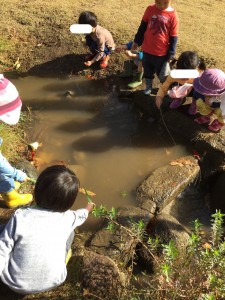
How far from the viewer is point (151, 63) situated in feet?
15.0

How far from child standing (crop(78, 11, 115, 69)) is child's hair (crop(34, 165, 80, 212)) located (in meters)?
2.83

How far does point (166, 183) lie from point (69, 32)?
3.16 meters

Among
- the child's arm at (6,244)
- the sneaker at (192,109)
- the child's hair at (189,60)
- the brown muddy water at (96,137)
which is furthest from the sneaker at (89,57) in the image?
the child's arm at (6,244)

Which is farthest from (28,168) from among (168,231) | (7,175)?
(168,231)

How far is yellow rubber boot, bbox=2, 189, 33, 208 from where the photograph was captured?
3408 mm

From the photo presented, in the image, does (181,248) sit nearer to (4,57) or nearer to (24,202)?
(24,202)

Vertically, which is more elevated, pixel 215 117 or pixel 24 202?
pixel 215 117

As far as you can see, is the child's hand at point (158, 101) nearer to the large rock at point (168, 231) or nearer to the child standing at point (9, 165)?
the large rock at point (168, 231)

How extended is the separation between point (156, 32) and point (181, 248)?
251 cm

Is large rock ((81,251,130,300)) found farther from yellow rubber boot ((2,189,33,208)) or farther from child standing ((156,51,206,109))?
child standing ((156,51,206,109))

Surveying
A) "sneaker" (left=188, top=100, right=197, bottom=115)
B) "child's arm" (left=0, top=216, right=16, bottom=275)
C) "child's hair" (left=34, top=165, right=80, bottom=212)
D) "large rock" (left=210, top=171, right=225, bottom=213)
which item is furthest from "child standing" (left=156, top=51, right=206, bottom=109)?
"child's arm" (left=0, top=216, right=16, bottom=275)

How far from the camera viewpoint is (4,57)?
5.38 m

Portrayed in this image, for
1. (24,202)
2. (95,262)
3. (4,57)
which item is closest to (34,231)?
(95,262)

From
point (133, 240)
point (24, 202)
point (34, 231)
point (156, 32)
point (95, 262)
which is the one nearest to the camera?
point (34, 231)
